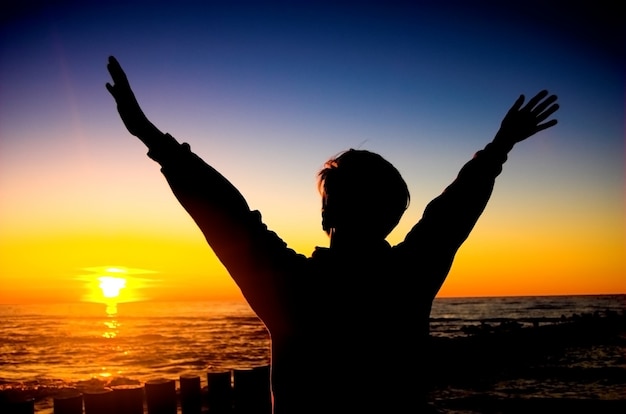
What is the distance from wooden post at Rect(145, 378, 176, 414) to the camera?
18.2ft

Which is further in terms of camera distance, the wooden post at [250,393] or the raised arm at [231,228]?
the wooden post at [250,393]

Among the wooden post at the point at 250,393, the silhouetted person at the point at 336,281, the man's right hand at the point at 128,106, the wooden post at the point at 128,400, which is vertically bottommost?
the wooden post at the point at 250,393

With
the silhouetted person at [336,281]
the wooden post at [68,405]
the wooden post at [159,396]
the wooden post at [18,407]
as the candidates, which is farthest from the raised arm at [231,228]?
the wooden post at [159,396]

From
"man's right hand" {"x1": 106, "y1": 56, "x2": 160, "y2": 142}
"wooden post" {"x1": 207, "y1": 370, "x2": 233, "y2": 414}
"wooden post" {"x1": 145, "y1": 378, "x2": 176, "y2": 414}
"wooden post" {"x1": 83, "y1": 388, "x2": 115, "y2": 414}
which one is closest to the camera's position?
"man's right hand" {"x1": 106, "y1": 56, "x2": 160, "y2": 142}

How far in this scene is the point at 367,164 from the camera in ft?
5.90

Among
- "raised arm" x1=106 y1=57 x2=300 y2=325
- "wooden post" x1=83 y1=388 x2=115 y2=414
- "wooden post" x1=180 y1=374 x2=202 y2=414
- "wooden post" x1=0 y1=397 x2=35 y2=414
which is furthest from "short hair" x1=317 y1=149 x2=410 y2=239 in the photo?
"wooden post" x1=180 y1=374 x2=202 y2=414

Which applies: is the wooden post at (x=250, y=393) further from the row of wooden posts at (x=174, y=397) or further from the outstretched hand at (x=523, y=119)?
the outstretched hand at (x=523, y=119)

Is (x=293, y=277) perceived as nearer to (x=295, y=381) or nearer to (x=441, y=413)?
(x=295, y=381)

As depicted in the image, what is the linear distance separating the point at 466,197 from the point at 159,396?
190 inches

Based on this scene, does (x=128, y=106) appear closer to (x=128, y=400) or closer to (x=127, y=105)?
(x=127, y=105)

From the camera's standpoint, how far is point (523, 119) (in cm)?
221

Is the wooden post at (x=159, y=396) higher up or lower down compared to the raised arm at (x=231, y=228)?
lower down

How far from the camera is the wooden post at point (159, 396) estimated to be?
18.2 ft

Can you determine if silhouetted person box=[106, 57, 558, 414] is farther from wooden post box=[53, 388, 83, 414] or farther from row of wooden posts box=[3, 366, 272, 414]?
wooden post box=[53, 388, 83, 414]
